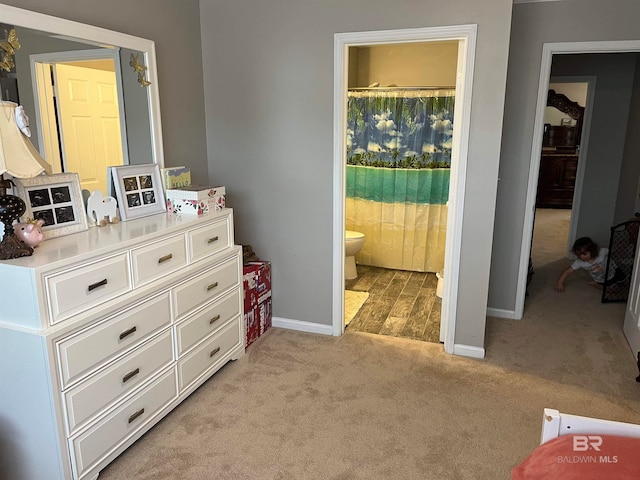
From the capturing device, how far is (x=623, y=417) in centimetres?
244

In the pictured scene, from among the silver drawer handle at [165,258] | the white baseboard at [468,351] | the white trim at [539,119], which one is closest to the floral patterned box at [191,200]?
the silver drawer handle at [165,258]

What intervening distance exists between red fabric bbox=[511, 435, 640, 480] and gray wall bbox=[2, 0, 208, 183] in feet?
8.28

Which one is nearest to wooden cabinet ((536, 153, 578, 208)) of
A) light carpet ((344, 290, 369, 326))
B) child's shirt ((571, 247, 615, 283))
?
child's shirt ((571, 247, 615, 283))

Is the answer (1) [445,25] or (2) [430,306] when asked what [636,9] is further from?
(2) [430,306]

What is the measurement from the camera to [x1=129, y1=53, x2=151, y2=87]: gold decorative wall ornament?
102 inches

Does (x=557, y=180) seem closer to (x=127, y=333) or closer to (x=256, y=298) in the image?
(x=256, y=298)

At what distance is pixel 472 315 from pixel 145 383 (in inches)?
78.2

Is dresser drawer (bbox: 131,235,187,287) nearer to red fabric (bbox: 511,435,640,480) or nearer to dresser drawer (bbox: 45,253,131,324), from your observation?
dresser drawer (bbox: 45,253,131,324)

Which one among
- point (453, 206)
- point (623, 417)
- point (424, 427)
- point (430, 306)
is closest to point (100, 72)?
point (453, 206)

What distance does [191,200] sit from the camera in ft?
8.59

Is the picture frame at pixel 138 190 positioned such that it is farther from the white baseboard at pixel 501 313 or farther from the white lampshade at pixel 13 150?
the white baseboard at pixel 501 313

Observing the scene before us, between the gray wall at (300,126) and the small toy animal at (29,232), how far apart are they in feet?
5.47

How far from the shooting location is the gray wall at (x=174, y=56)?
8.16ft

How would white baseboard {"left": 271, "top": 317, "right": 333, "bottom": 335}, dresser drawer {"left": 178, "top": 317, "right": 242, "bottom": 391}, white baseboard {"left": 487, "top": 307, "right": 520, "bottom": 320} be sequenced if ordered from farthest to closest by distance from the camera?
1. white baseboard {"left": 487, "top": 307, "right": 520, "bottom": 320}
2. white baseboard {"left": 271, "top": 317, "right": 333, "bottom": 335}
3. dresser drawer {"left": 178, "top": 317, "right": 242, "bottom": 391}
